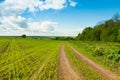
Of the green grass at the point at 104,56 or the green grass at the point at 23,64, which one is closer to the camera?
the green grass at the point at 23,64

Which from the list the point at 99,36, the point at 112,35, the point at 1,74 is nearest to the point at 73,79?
the point at 1,74

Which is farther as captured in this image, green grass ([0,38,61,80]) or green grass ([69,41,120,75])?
green grass ([69,41,120,75])

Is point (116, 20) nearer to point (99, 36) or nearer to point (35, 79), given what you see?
point (99, 36)

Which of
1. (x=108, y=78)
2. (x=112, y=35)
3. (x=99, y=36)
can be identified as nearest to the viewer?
(x=108, y=78)

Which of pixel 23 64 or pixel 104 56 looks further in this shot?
pixel 104 56

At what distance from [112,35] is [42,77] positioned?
3810 inches

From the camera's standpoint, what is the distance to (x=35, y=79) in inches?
510

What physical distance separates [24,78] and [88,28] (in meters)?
153

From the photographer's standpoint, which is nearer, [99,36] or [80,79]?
[80,79]

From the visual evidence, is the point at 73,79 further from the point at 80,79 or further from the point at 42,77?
the point at 42,77

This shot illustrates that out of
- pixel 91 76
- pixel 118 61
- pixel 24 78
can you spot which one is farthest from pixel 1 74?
pixel 118 61

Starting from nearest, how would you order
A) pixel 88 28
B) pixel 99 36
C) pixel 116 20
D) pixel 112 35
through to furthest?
pixel 112 35 → pixel 116 20 → pixel 99 36 → pixel 88 28

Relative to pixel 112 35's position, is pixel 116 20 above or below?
above

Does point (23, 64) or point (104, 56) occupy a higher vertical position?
point (23, 64)
